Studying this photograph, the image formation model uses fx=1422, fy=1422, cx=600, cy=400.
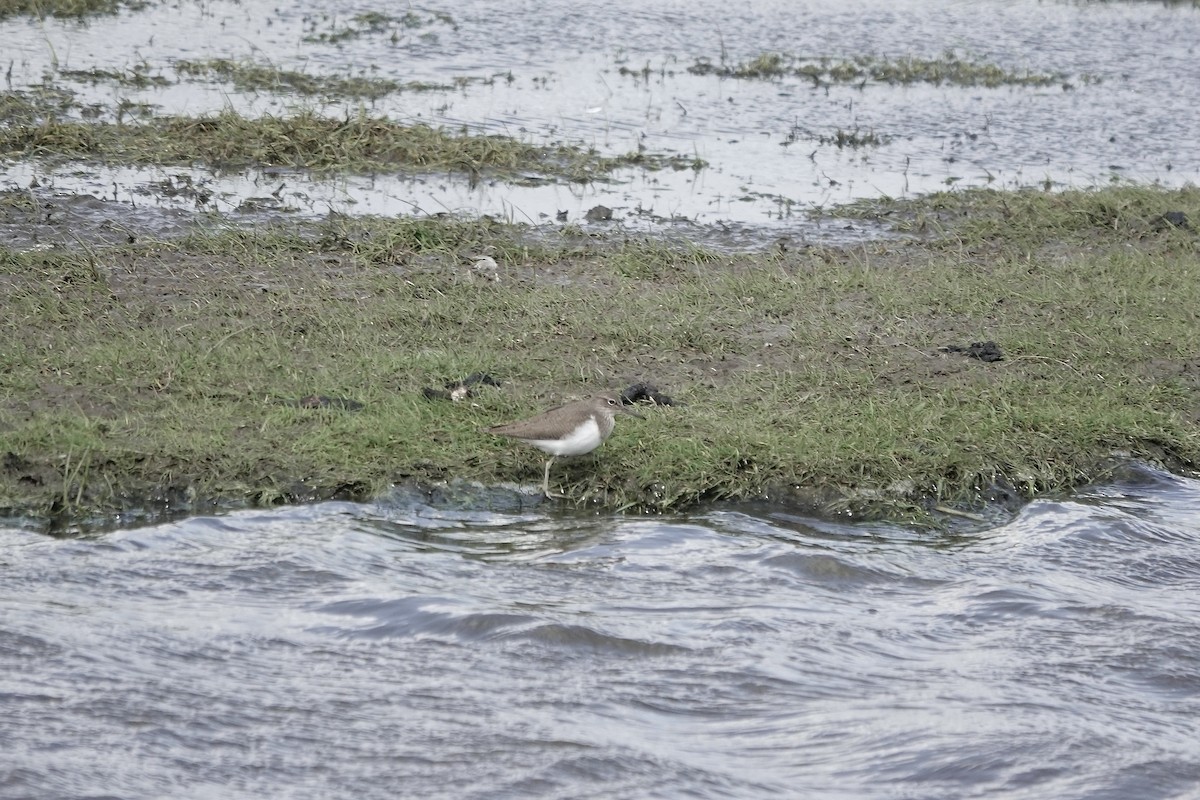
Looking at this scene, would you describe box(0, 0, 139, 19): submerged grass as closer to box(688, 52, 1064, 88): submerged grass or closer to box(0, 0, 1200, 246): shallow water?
box(0, 0, 1200, 246): shallow water

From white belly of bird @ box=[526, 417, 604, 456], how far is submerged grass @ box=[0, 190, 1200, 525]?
36 cm

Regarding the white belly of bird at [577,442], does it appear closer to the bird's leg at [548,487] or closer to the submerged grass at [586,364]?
the bird's leg at [548,487]

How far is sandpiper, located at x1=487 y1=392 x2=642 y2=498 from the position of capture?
601 centimetres

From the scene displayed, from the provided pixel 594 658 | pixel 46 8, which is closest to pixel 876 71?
pixel 46 8

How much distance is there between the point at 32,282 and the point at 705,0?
1536cm

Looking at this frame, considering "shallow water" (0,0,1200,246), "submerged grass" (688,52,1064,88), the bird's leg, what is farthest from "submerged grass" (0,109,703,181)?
the bird's leg

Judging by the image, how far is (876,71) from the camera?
17172 millimetres

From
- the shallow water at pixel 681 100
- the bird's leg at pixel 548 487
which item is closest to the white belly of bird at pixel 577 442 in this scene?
the bird's leg at pixel 548 487

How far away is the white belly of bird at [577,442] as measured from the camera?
19.7ft

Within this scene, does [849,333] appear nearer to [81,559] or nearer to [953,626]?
[953,626]

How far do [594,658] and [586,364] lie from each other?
2.65m

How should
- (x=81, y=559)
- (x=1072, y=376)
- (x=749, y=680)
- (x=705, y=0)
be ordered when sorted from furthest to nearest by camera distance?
(x=705, y=0) → (x=1072, y=376) → (x=81, y=559) → (x=749, y=680)

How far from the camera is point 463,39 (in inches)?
684

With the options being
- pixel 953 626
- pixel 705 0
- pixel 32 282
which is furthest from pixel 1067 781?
pixel 705 0
